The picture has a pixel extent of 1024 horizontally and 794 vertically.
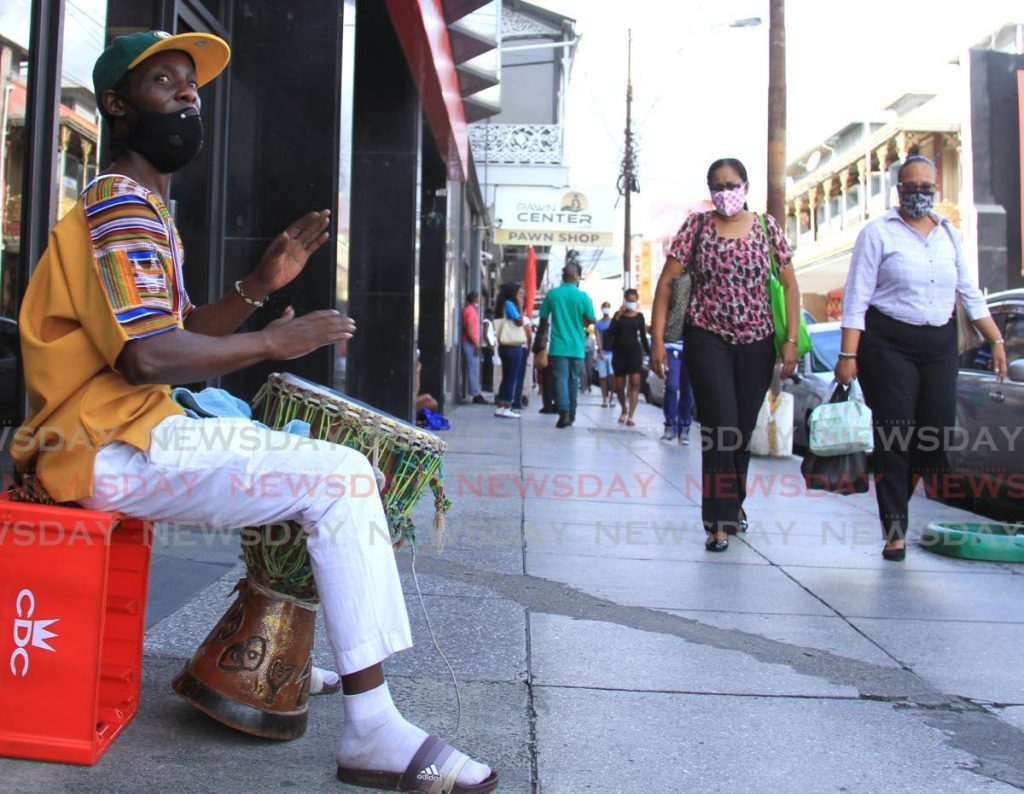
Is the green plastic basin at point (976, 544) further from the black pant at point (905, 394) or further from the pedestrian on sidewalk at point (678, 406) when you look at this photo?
the pedestrian on sidewalk at point (678, 406)

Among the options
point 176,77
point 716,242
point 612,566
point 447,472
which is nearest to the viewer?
point 176,77

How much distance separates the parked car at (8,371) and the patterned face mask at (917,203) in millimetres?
4157

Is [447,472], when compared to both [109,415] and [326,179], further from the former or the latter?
[109,415]

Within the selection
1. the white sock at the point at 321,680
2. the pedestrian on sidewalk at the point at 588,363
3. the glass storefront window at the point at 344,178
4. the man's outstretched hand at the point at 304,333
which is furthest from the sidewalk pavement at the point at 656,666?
the pedestrian on sidewalk at the point at 588,363

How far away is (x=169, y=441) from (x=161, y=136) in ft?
2.41

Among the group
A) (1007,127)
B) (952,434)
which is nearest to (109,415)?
(952,434)

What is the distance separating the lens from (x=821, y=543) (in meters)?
5.80

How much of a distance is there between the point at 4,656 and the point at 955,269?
465cm

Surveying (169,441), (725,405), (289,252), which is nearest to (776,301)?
(725,405)

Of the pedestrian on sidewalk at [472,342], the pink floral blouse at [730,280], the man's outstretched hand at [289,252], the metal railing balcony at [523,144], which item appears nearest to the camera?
the man's outstretched hand at [289,252]

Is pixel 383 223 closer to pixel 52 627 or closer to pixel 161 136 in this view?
pixel 161 136

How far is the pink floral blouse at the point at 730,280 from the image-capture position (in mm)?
5387

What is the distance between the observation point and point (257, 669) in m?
2.56

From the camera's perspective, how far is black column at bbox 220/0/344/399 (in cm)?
570
